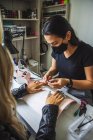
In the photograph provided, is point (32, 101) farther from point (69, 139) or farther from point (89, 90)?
point (89, 90)

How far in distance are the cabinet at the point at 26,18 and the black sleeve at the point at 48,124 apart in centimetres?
167

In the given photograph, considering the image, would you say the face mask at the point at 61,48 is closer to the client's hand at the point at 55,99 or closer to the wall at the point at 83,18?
the client's hand at the point at 55,99

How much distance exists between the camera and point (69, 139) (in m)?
0.79

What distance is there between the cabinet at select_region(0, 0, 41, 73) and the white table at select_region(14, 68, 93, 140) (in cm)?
151

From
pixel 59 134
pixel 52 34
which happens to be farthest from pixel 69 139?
pixel 52 34

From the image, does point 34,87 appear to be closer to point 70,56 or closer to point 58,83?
point 58,83

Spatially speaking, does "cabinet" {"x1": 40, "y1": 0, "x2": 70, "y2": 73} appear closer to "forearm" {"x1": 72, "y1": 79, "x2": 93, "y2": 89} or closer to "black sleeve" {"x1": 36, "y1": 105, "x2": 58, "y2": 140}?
"forearm" {"x1": 72, "y1": 79, "x2": 93, "y2": 89}

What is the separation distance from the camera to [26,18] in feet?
7.95

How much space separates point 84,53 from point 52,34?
330 millimetres

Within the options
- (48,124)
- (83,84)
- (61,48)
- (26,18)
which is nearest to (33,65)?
(26,18)

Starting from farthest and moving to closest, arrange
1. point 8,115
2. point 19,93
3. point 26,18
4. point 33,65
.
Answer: point 33,65 < point 26,18 < point 19,93 < point 8,115

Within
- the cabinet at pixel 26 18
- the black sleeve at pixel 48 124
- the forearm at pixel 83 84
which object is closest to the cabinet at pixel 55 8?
the cabinet at pixel 26 18

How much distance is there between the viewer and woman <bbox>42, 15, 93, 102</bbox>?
3.98 ft

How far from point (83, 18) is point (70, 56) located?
1.18 m
